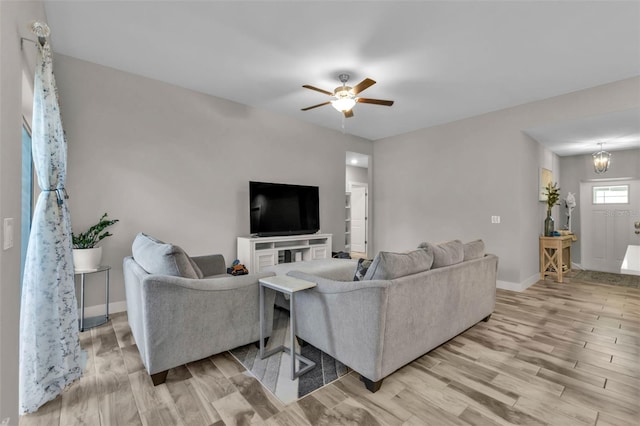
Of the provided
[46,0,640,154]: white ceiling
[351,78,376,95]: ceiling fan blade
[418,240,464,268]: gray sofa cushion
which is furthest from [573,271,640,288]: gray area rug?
[351,78,376,95]: ceiling fan blade

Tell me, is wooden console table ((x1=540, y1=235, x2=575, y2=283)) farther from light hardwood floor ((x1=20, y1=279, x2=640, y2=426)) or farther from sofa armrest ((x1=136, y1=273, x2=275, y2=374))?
sofa armrest ((x1=136, y1=273, x2=275, y2=374))

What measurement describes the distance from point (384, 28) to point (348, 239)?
6073mm

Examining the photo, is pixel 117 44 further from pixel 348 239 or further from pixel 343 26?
pixel 348 239

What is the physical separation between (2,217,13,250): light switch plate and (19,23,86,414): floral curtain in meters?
0.63

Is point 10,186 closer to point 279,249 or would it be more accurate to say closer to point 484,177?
point 279,249

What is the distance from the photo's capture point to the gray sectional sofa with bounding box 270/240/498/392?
1829 millimetres

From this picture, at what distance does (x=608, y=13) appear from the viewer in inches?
91.6

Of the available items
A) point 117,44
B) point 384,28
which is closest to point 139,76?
point 117,44

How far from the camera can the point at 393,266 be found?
1.96 metres

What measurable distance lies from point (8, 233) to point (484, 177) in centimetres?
533

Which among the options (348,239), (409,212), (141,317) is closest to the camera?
(141,317)

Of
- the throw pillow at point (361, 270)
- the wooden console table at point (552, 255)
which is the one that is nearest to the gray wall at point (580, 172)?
the wooden console table at point (552, 255)

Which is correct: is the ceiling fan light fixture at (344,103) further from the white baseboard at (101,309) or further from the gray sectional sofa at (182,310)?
the white baseboard at (101,309)

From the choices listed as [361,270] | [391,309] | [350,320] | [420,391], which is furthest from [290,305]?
[420,391]
